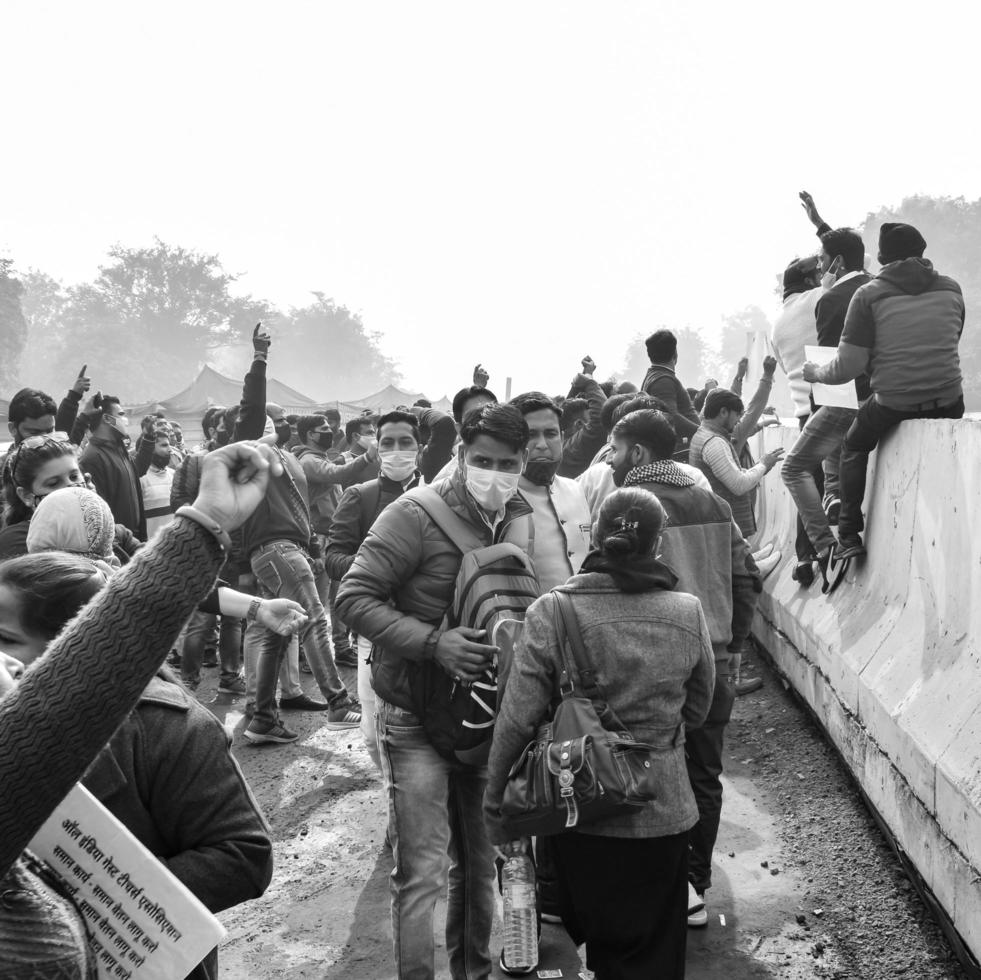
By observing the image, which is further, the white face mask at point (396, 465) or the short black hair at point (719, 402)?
the short black hair at point (719, 402)

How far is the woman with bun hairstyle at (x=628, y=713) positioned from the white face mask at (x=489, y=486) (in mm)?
468

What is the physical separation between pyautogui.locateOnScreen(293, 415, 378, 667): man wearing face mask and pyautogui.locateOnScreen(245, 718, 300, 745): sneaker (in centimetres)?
159

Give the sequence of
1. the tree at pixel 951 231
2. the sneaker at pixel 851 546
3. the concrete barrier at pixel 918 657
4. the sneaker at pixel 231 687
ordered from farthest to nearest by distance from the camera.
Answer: the tree at pixel 951 231 < the sneaker at pixel 231 687 < the sneaker at pixel 851 546 < the concrete barrier at pixel 918 657

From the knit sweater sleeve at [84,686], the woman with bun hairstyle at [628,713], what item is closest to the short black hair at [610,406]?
the woman with bun hairstyle at [628,713]

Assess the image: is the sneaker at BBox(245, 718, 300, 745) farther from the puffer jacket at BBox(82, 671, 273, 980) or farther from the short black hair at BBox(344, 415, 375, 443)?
the puffer jacket at BBox(82, 671, 273, 980)

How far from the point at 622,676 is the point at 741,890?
6.14 feet

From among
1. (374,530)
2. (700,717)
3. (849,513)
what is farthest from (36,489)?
(849,513)

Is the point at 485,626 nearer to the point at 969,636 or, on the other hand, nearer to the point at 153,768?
the point at 153,768

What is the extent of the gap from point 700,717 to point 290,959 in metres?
1.97

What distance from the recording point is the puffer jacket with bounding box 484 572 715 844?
286cm

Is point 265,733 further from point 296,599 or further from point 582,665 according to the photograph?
point 582,665

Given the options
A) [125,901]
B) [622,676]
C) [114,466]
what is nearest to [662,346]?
[114,466]

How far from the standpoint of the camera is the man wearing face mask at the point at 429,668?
308 centimetres

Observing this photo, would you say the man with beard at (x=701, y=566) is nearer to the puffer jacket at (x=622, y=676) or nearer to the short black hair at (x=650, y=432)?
the short black hair at (x=650, y=432)
